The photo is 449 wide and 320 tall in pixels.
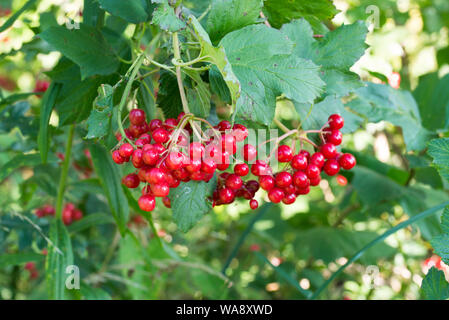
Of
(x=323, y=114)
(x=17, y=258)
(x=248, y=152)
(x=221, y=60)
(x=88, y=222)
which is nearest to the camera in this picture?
(x=221, y=60)

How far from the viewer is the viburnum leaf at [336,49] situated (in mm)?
584

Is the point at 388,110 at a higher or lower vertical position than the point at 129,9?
lower

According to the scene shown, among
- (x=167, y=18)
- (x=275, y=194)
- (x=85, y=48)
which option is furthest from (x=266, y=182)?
(x=85, y=48)

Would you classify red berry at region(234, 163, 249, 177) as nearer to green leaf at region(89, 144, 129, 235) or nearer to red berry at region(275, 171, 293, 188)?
red berry at region(275, 171, 293, 188)

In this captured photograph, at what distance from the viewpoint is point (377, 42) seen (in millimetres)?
1396

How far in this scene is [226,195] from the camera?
554 mm

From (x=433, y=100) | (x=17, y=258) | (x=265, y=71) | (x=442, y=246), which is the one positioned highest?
(x=265, y=71)

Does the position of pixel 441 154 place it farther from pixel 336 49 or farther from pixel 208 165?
pixel 208 165

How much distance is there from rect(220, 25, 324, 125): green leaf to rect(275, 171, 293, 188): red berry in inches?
3.4

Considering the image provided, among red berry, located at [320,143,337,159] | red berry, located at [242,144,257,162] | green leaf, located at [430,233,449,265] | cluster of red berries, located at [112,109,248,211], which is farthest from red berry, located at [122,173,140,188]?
green leaf, located at [430,233,449,265]

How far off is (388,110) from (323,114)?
8.8 inches

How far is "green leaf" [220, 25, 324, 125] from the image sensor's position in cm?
50
